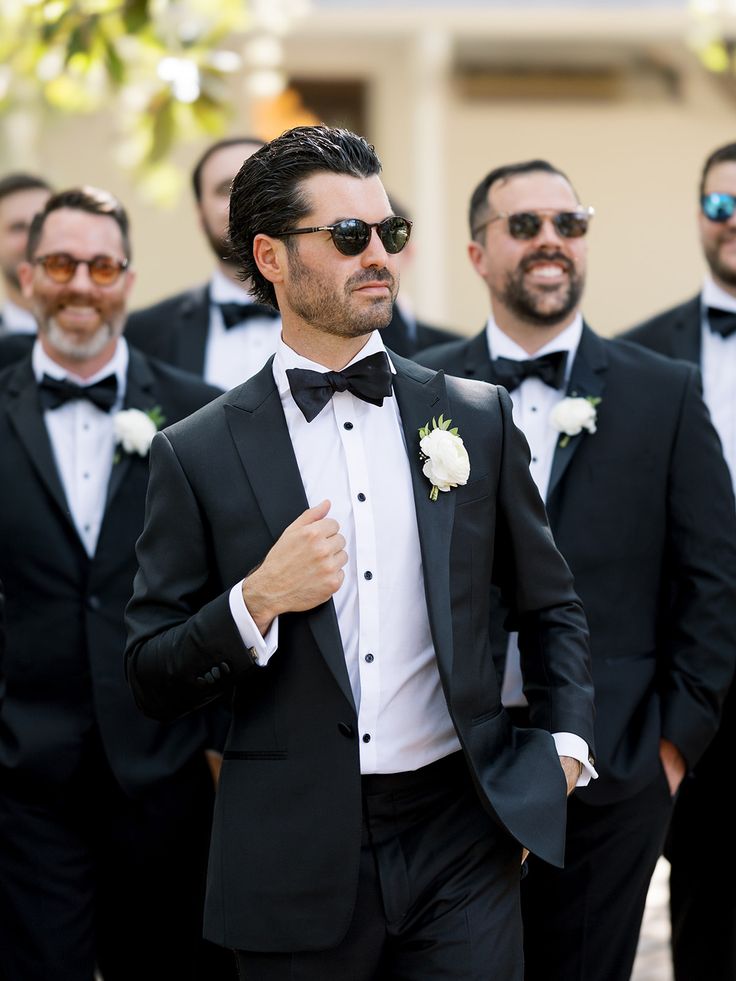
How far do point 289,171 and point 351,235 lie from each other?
242 mm

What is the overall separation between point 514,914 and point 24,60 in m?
5.68

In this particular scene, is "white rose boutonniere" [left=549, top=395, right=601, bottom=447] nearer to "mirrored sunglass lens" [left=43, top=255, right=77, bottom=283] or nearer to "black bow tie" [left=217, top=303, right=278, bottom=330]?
"mirrored sunglass lens" [left=43, top=255, right=77, bottom=283]

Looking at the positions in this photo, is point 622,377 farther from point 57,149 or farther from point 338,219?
point 57,149

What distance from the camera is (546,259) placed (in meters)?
5.13

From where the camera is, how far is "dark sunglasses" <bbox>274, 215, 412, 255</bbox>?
3.65 m

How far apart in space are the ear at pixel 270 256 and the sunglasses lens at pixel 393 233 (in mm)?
261

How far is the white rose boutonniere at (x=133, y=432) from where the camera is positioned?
5.17 meters

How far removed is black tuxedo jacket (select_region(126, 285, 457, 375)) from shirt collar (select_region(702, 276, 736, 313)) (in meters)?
1.20

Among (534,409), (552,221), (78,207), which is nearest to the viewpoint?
(534,409)

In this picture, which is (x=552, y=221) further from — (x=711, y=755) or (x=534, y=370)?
(x=711, y=755)

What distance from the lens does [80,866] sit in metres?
5.17

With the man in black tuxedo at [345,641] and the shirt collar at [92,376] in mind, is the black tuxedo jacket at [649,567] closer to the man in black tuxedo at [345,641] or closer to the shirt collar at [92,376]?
the man in black tuxedo at [345,641]

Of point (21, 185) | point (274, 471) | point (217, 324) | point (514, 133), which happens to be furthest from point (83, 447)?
point (514, 133)

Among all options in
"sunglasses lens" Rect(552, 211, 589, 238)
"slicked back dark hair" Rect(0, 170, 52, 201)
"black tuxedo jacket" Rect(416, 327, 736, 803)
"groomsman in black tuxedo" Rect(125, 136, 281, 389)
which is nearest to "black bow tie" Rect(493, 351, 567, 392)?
"black tuxedo jacket" Rect(416, 327, 736, 803)
